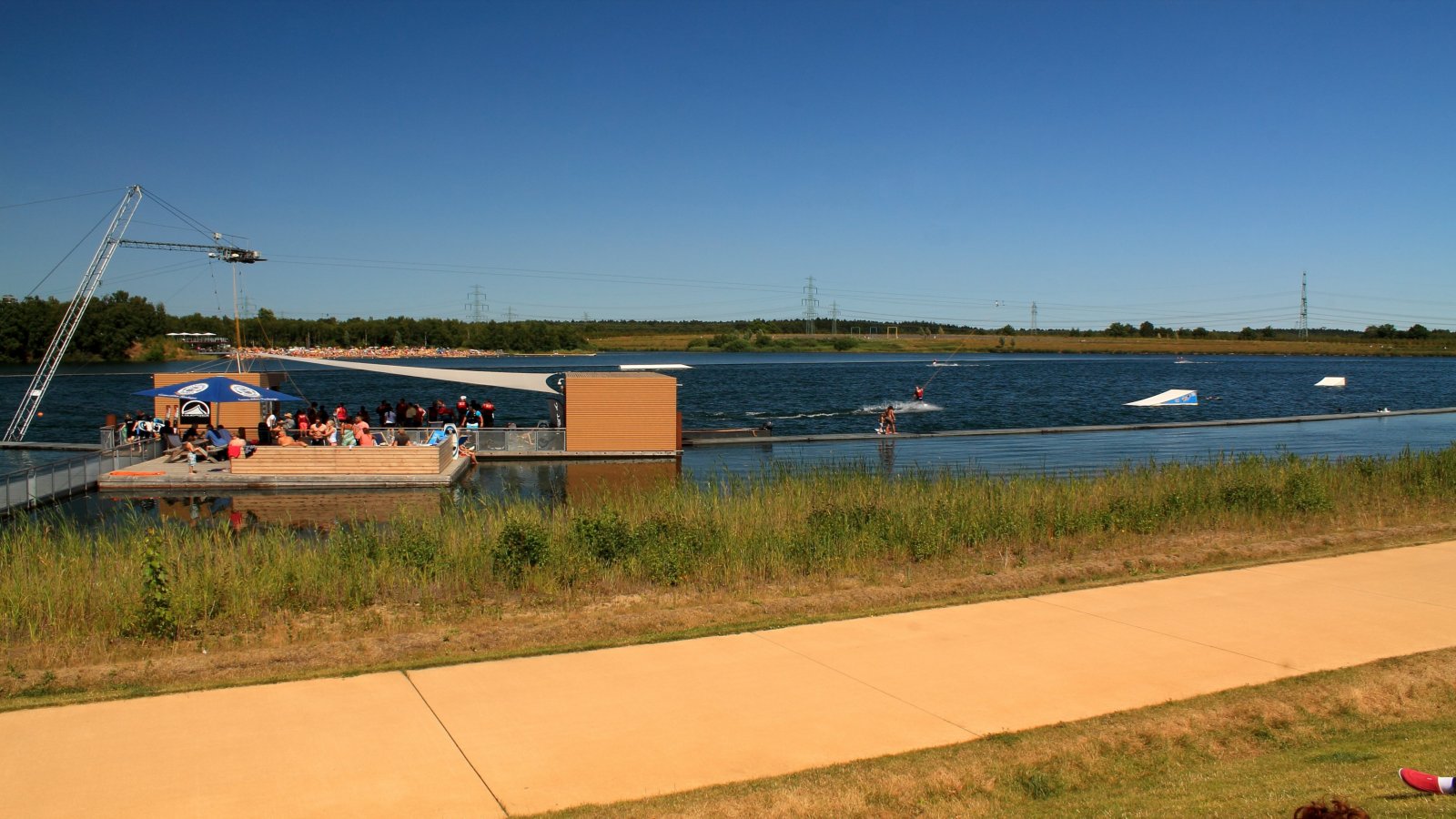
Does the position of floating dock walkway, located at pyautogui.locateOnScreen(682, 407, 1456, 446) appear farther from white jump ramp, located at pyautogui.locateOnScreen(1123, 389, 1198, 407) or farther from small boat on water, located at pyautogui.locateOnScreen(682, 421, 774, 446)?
white jump ramp, located at pyautogui.locateOnScreen(1123, 389, 1198, 407)

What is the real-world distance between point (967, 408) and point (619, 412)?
37.2 metres

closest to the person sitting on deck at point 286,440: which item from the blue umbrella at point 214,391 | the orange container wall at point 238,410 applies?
the blue umbrella at point 214,391

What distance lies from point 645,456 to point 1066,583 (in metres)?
17.2

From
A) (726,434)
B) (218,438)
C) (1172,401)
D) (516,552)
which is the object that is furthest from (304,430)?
(1172,401)

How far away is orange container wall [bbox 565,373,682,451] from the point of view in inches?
1105

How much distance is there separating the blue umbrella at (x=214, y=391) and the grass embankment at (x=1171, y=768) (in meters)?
21.4

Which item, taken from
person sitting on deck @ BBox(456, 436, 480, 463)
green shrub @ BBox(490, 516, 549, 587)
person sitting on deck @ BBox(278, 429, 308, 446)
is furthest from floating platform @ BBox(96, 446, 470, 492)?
green shrub @ BBox(490, 516, 549, 587)

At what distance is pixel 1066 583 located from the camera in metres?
12.2

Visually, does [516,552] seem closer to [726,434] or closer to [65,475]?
[65,475]

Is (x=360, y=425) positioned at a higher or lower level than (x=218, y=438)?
higher

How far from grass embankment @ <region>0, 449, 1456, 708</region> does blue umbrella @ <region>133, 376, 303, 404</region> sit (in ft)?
27.3

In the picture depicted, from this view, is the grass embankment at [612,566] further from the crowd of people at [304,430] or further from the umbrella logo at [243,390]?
the crowd of people at [304,430]

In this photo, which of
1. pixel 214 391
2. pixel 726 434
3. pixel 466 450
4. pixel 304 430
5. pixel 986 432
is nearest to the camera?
pixel 214 391

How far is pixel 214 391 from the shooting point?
2406cm
